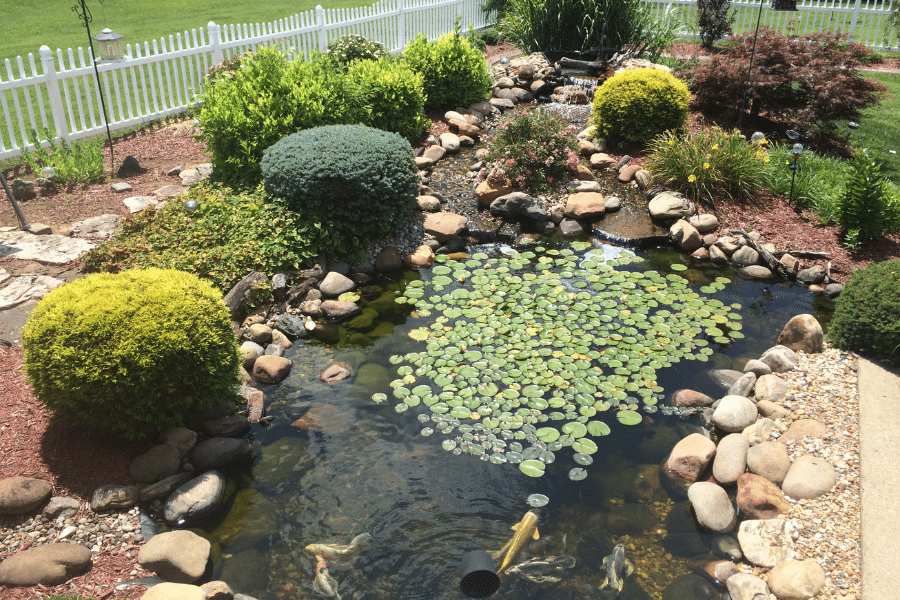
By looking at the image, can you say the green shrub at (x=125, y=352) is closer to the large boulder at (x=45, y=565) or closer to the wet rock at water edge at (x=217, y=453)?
the wet rock at water edge at (x=217, y=453)

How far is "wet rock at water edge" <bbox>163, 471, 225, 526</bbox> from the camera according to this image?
4.24 meters

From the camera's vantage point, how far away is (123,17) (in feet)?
65.8

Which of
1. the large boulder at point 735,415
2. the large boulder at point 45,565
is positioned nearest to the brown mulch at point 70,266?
the large boulder at point 45,565

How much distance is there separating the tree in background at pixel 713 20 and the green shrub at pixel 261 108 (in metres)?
11.7

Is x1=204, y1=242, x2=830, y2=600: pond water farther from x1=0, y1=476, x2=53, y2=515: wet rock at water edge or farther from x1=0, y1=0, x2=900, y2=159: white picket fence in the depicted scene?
x1=0, y1=0, x2=900, y2=159: white picket fence

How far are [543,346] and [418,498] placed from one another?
2.19 meters

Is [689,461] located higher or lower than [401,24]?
lower

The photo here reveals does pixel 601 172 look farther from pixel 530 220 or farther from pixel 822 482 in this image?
pixel 822 482

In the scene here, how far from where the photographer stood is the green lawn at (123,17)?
16.9m

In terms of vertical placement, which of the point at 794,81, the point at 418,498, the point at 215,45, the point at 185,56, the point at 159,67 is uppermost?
the point at 215,45

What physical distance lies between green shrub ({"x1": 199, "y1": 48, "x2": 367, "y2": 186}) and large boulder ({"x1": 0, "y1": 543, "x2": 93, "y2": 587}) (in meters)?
5.01

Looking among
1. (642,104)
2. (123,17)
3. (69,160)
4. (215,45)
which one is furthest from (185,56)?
(123,17)

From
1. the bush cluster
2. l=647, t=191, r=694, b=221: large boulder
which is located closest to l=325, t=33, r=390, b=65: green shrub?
the bush cluster

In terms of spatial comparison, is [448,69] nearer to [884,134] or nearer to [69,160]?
[69,160]
